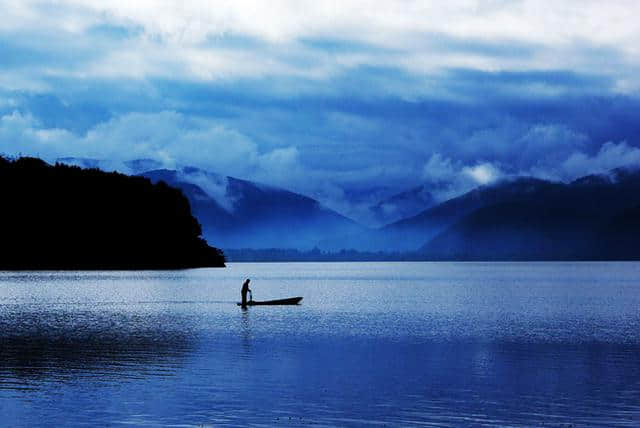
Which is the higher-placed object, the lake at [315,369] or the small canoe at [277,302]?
the small canoe at [277,302]

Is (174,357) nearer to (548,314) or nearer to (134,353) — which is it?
(134,353)

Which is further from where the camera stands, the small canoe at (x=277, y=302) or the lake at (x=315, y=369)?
the small canoe at (x=277, y=302)

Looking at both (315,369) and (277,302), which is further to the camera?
(277,302)

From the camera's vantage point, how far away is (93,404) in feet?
135

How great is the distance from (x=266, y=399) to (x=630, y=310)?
8502 centimetres

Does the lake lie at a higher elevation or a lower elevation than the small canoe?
lower

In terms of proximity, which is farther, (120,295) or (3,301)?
(120,295)

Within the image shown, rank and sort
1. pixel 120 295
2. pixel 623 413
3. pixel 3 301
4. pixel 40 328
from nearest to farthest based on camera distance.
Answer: pixel 623 413, pixel 40 328, pixel 3 301, pixel 120 295

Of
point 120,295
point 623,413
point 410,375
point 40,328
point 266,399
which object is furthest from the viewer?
point 120,295

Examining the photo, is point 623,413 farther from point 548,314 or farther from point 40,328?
point 548,314

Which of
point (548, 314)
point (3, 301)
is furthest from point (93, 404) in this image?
point (3, 301)

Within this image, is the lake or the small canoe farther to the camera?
the small canoe

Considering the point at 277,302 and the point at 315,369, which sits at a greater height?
the point at 277,302

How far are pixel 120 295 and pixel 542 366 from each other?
3878 inches
